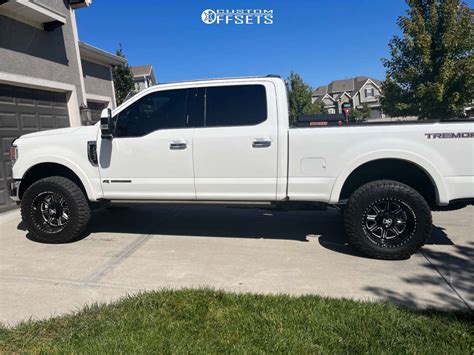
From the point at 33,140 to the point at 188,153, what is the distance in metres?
2.20

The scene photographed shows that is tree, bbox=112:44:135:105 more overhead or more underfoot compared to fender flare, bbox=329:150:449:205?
more overhead

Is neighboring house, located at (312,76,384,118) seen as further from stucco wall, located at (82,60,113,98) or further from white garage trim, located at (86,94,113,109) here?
white garage trim, located at (86,94,113,109)

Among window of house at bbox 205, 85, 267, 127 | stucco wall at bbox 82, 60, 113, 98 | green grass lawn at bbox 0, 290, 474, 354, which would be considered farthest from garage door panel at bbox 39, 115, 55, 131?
green grass lawn at bbox 0, 290, 474, 354

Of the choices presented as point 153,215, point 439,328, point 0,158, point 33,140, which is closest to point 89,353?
point 439,328

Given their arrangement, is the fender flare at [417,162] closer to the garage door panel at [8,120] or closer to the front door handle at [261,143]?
the front door handle at [261,143]

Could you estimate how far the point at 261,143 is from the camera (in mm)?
4445

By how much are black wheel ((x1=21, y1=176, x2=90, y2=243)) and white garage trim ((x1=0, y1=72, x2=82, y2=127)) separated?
3746mm

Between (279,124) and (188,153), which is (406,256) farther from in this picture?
(188,153)

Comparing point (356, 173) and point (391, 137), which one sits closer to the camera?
point (391, 137)

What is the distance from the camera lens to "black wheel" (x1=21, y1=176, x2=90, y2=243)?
4.99 m

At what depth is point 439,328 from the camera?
2789mm

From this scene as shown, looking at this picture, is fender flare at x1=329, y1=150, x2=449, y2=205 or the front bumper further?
the front bumper

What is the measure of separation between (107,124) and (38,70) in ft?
16.8

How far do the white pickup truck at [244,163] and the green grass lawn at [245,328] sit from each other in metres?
1.41
